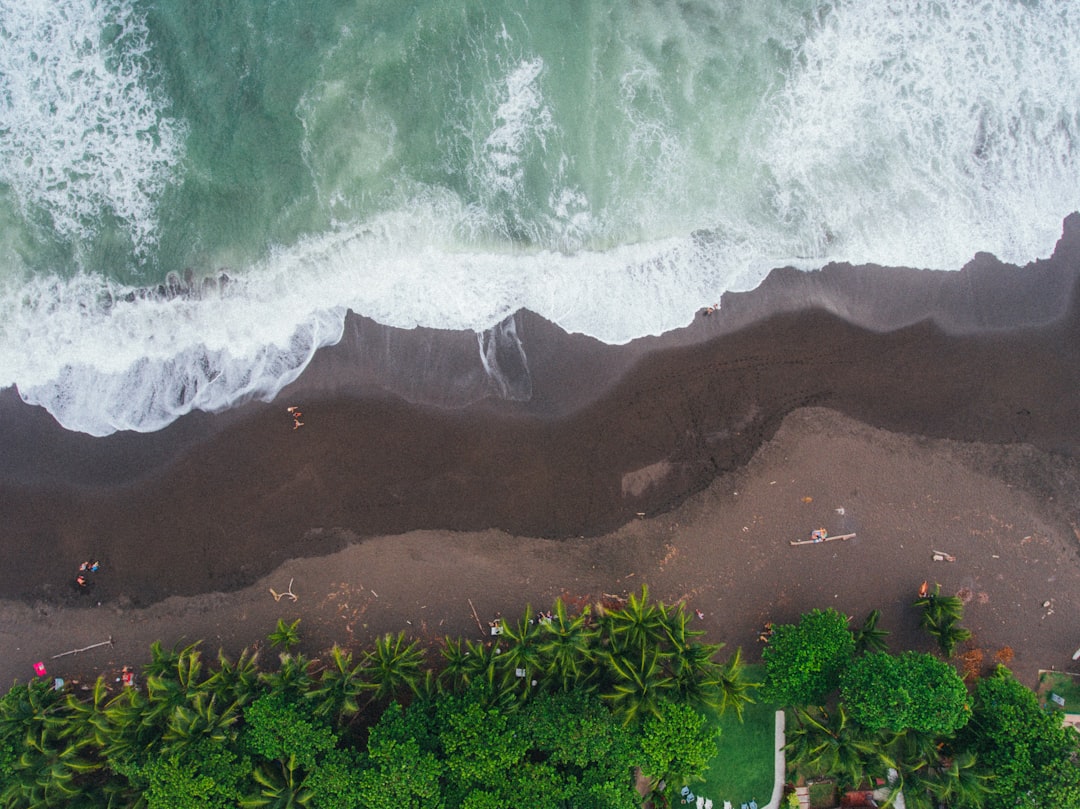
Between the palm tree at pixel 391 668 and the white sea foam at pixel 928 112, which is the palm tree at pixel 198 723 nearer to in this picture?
the palm tree at pixel 391 668

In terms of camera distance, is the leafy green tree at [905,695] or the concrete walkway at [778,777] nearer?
the leafy green tree at [905,695]

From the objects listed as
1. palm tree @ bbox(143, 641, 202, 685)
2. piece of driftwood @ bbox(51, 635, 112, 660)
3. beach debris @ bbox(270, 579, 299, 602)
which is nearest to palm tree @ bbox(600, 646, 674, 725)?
beach debris @ bbox(270, 579, 299, 602)

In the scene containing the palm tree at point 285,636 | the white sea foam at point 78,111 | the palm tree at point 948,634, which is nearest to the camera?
the palm tree at point 285,636

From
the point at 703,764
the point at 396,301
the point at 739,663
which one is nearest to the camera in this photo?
the point at 703,764

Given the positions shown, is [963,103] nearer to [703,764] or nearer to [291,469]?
[703,764]

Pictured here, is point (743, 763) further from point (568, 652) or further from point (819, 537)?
point (819, 537)

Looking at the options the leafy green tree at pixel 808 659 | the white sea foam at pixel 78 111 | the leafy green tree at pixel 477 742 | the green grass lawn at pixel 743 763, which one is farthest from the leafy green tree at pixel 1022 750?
the white sea foam at pixel 78 111

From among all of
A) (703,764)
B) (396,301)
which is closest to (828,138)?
(396,301)
